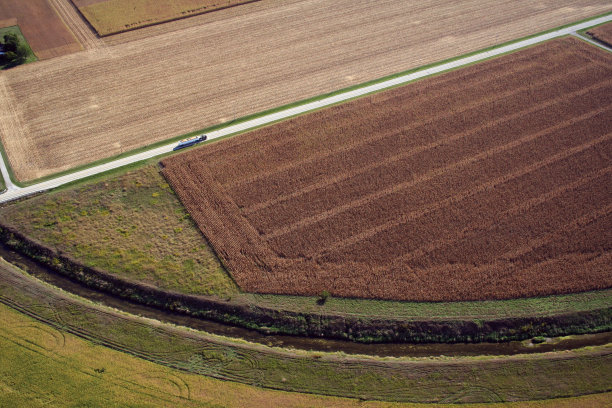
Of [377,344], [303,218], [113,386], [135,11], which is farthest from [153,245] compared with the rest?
[135,11]

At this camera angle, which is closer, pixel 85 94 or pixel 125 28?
pixel 85 94

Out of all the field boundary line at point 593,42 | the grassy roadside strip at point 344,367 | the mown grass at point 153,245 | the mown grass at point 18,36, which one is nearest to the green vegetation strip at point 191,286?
the mown grass at point 153,245

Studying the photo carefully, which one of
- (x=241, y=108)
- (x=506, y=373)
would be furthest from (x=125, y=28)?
(x=506, y=373)

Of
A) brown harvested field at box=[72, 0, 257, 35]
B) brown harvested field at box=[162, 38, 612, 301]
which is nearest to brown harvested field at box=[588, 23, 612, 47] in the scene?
brown harvested field at box=[162, 38, 612, 301]

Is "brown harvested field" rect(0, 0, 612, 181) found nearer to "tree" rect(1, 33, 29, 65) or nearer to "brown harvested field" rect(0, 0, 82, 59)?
"tree" rect(1, 33, 29, 65)

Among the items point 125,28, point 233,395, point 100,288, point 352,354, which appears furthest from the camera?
point 125,28

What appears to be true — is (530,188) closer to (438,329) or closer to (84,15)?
(438,329)
